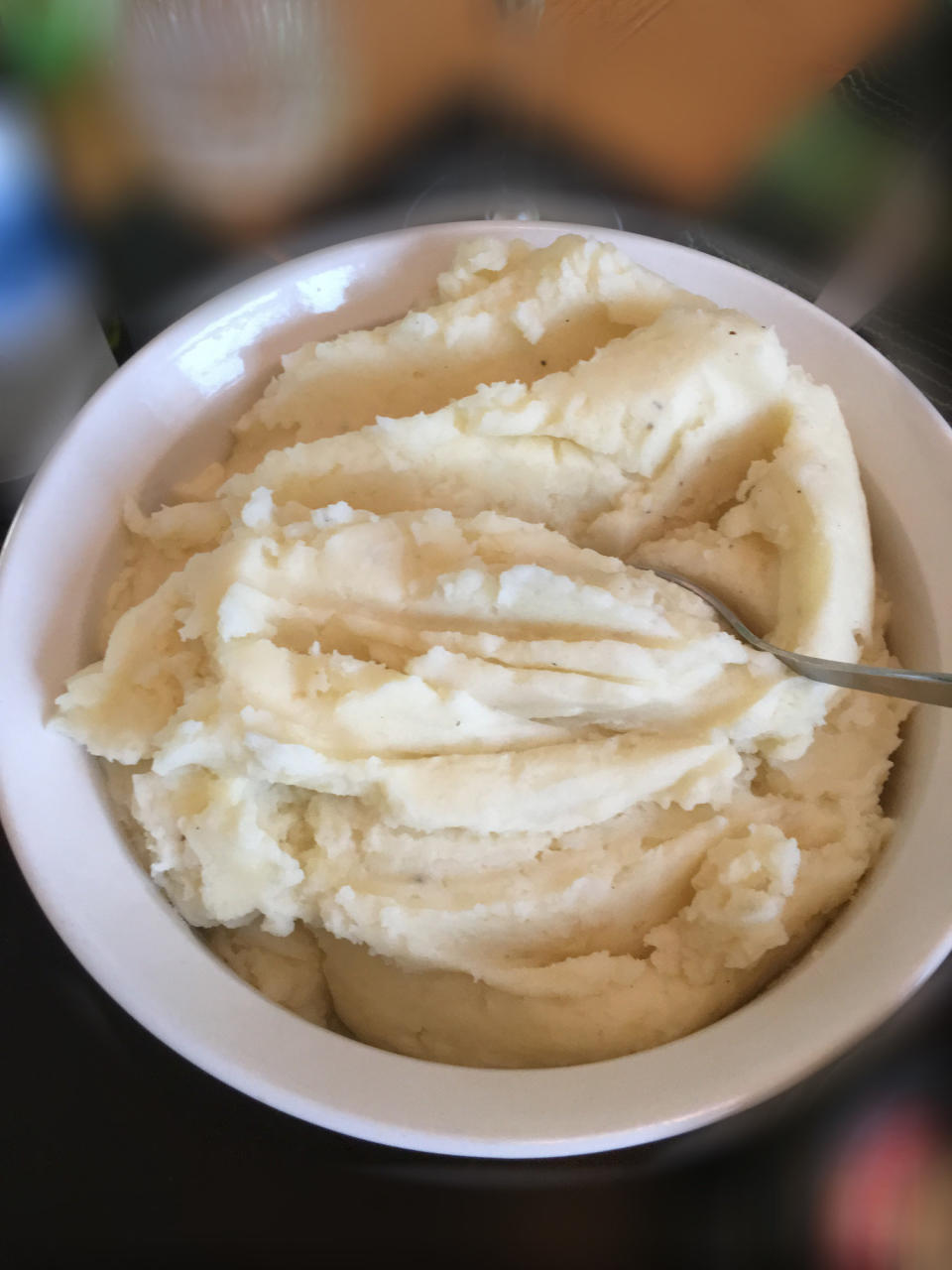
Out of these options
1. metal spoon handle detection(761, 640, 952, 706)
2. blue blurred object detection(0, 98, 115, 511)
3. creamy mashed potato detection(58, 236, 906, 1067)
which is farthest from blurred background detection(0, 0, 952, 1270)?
metal spoon handle detection(761, 640, 952, 706)

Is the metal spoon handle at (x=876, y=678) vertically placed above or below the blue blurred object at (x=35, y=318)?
below

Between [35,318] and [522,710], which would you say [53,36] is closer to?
[35,318]

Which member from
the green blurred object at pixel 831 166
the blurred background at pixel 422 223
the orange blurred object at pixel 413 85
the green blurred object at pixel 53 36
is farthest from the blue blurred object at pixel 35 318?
the green blurred object at pixel 831 166

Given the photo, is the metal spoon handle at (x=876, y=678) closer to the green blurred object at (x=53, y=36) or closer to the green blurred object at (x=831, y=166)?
the green blurred object at (x=831, y=166)

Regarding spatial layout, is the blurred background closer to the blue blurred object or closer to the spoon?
the blue blurred object

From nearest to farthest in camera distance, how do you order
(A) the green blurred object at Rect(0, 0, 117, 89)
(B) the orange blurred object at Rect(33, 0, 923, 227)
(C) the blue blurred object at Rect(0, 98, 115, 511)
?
(C) the blue blurred object at Rect(0, 98, 115, 511) < (A) the green blurred object at Rect(0, 0, 117, 89) < (B) the orange blurred object at Rect(33, 0, 923, 227)

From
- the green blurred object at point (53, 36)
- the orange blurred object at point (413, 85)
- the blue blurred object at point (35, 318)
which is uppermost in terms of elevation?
the green blurred object at point (53, 36)

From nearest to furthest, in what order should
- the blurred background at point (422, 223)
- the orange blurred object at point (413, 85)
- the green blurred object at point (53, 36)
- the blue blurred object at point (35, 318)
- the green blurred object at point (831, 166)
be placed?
the blurred background at point (422, 223) → the blue blurred object at point (35, 318) → the green blurred object at point (53, 36) → the orange blurred object at point (413, 85) → the green blurred object at point (831, 166)

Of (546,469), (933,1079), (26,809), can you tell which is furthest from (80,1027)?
(933,1079)
